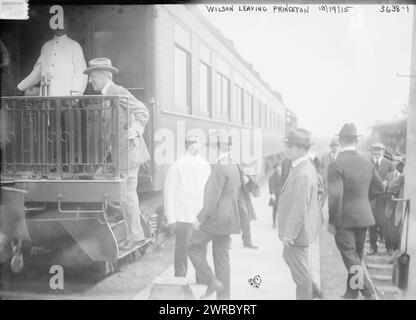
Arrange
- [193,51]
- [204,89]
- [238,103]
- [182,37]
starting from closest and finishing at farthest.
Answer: [182,37] → [193,51] → [204,89] → [238,103]

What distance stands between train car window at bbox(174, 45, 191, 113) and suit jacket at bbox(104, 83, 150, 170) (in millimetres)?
331

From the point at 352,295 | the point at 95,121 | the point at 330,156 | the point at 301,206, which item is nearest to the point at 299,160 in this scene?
the point at 301,206

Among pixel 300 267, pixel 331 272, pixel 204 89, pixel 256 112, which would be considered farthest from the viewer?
pixel 256 112

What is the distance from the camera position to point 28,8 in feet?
10.5

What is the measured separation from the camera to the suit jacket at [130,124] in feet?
10.5

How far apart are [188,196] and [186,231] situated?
10.3 inches

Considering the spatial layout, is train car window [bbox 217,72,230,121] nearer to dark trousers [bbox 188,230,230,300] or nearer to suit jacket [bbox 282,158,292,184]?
suit jacket [bbox 282,158,292,184]

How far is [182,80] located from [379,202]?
5.74 ft

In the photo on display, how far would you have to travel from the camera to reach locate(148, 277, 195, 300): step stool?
3.17m

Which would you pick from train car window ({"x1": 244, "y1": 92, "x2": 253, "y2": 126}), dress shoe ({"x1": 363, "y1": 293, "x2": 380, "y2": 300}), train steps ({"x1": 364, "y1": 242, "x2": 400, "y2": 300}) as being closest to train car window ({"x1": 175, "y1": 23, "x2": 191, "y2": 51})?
train car window ({"x1": 244, "y1": 92, "x2": 253, "y2": 126})

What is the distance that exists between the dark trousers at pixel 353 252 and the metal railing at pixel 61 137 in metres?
1.67

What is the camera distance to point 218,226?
10.6 feet

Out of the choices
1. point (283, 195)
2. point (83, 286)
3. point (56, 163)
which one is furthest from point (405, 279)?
point (56, 163)
